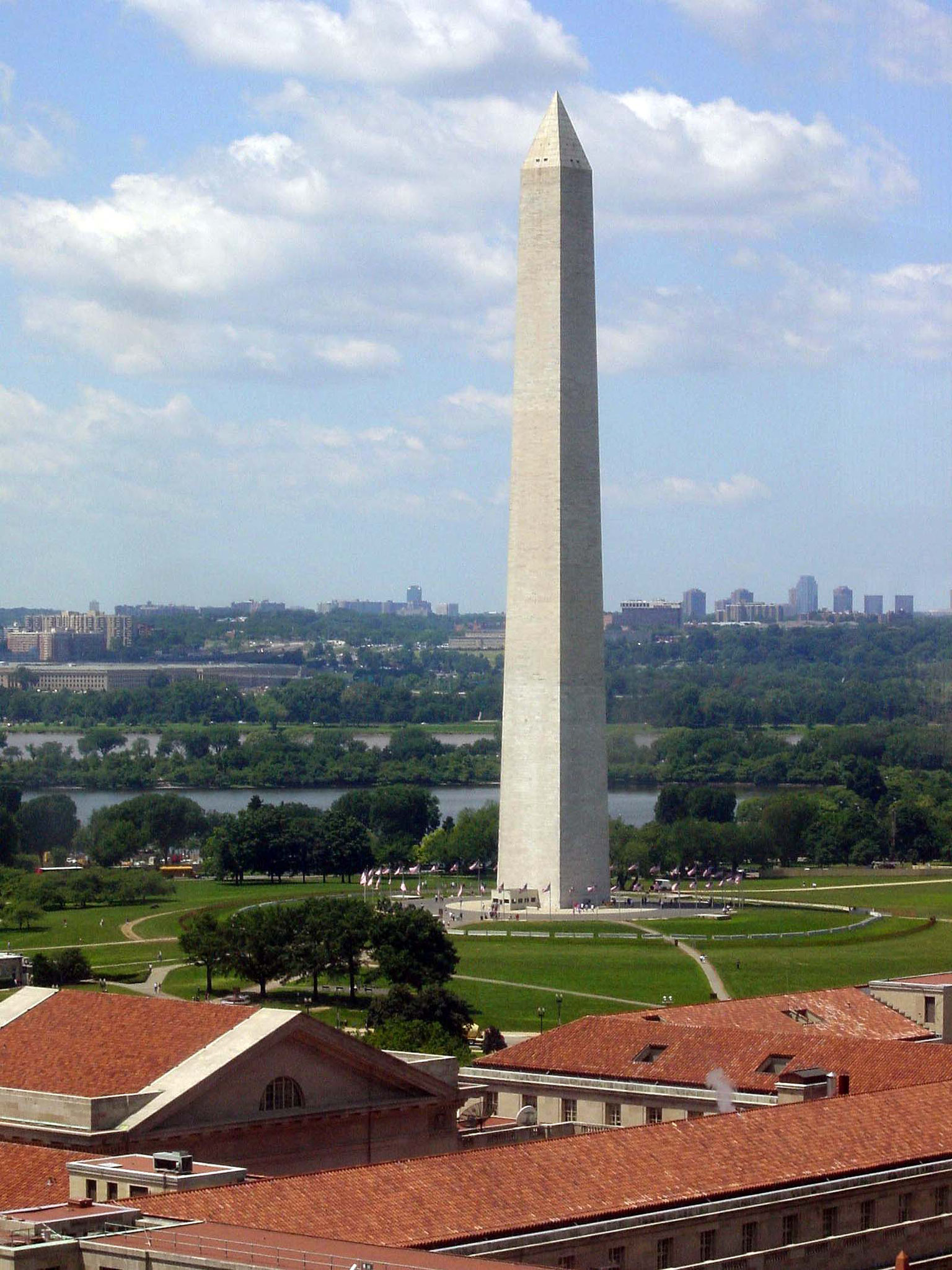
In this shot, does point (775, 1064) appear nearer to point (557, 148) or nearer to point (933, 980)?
point (933, 980)

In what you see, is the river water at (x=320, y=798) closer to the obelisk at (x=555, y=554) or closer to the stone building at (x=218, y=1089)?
the obelisk at (x=555, y=554)

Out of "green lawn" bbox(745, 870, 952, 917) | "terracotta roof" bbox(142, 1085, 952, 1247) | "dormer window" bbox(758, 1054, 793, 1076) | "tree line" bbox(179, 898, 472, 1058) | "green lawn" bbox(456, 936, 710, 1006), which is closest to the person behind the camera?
"terracotta roof" bbox(142, 1085, 952, 1247)

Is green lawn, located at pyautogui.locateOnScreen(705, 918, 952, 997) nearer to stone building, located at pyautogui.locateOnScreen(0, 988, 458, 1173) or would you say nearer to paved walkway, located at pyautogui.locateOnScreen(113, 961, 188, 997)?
paved walkway, located at pyautogui.locateOnScreen(113, 961, 188, 997)

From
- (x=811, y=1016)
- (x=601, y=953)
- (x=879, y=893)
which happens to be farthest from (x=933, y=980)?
(x=879, y=893)

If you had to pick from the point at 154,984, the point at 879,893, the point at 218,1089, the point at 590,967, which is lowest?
the point at 879,893

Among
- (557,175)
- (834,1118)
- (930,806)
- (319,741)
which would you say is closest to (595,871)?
(557,175)

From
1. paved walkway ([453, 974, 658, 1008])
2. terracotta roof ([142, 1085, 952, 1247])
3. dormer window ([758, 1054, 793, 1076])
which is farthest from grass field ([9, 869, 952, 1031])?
terracotta roof ([142, 1085, 952, 1247])

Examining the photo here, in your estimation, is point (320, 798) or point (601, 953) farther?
point (320, 798)
